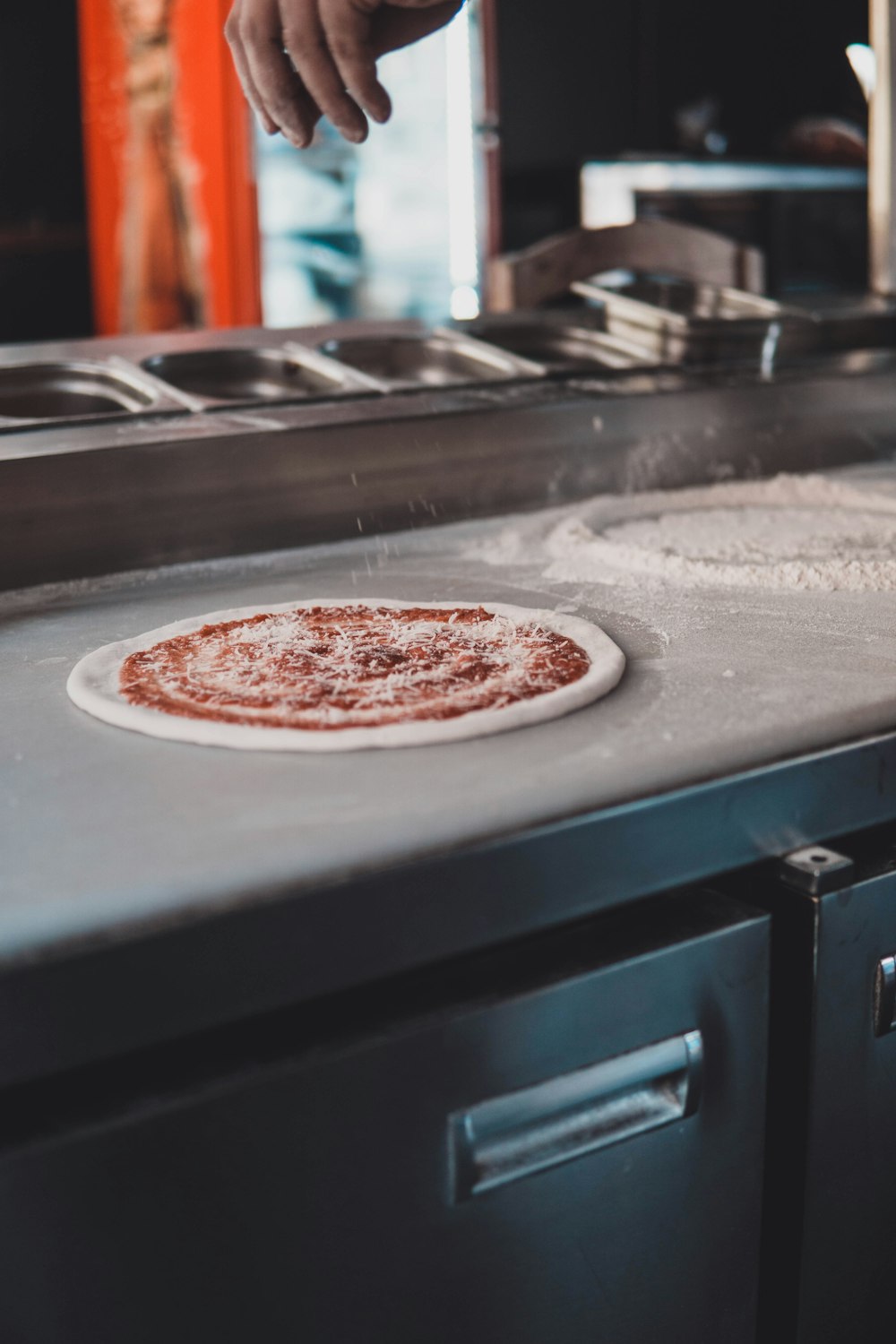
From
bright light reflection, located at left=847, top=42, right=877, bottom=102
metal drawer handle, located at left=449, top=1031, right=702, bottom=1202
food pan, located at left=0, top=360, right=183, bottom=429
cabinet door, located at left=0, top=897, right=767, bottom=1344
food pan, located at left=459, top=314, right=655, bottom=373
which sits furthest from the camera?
bright light reflection, located at left=847, top=42, right=877, bottom=102

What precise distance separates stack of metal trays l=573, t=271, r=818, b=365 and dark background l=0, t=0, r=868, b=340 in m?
2.73

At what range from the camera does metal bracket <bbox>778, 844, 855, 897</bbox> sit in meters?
0.90

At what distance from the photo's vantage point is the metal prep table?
688 millimetres

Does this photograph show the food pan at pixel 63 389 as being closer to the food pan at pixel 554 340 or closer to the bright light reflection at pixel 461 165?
the food pan at pixel 554 340

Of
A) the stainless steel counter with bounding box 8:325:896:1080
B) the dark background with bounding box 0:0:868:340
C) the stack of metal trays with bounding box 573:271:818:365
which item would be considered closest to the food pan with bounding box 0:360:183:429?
the stainless steel counter with bounding box 8:325:896:1080

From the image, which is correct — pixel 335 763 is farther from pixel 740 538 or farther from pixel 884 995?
pixel 740 538

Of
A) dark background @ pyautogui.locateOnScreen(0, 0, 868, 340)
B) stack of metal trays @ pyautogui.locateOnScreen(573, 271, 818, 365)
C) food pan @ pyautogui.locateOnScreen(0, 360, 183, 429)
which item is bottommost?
food pan @ pyautogui.locateOnScreen(0, 360, 183, 429)

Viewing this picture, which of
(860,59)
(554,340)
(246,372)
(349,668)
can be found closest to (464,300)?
(860,59)

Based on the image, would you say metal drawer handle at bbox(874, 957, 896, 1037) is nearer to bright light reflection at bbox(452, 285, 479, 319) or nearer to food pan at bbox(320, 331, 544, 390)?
food pan at bbox(320, 331, 544, 390)

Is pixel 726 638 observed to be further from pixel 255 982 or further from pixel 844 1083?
pixel 255 982

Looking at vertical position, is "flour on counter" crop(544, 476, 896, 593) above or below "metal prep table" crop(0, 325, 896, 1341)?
above

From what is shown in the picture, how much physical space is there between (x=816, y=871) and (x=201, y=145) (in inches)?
149

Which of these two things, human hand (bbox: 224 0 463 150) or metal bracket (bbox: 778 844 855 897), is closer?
metal bracket (bbox: 778 844 855 897)

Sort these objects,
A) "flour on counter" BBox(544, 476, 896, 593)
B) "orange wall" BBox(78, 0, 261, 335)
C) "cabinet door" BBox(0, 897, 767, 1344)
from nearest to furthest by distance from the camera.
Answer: "cabinet door" BBox(0, 897, 767, 1344) < "flour on counter" BBox(544, 476, 896, 593) < "orange wall" BBox(78, 0, 261, 335)
